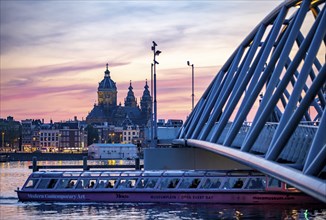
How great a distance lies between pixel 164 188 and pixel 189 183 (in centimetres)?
189

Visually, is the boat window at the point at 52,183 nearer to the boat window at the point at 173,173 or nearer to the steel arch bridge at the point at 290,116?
the boat window at the point at 173,173

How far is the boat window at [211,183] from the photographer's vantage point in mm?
53781

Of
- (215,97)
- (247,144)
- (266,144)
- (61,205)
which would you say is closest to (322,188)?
(247,144)

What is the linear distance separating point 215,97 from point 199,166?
15722 millimetres

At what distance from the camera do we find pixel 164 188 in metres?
55.8

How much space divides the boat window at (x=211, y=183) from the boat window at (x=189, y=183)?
1.97 ft

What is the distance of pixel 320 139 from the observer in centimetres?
1694

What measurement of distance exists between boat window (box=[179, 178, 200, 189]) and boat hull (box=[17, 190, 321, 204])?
576 millimetres

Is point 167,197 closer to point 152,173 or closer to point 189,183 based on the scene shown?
point 189,183

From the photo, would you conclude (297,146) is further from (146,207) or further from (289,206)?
(146,207)

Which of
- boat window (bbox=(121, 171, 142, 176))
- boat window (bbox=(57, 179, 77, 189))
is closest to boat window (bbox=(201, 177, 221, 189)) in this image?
boat window (bbox=(121, 171, 142, 176))

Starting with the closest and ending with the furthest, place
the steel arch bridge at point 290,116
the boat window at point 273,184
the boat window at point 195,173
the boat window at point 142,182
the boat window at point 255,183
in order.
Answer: the steel arch bridge at point 290,116 → the boat window at point 273,184 → the boat window at point 255,183 → the boat window at point 195,173 → the boat window at point 142,182

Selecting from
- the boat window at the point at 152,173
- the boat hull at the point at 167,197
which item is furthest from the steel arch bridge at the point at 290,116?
the boat window at the point at 152,173

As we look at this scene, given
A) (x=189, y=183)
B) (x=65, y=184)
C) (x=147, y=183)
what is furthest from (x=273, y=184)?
(x=65, y=184)
